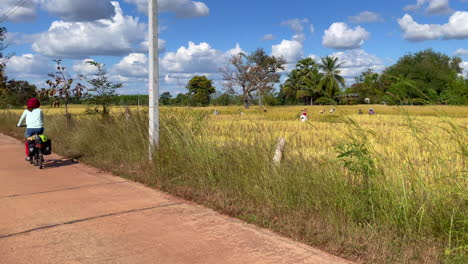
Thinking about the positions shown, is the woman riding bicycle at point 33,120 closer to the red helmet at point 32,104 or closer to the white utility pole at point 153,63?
the red helmet at point 32,104

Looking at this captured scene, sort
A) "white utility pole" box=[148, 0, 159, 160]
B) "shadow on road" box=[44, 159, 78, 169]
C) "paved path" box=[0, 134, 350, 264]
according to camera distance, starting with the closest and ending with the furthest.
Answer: "paved path" box=[0, 134, 350, 264]
"white utility pole" box=[148, 0, 159, 160]
"shadow on road" box=[44, 159, 78, 169]

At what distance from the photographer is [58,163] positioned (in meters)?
11.0

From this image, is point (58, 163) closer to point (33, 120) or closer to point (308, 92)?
point (33, 120)

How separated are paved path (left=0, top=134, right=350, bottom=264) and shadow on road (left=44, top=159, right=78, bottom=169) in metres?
2.89

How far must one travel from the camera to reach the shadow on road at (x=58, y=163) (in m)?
10.7

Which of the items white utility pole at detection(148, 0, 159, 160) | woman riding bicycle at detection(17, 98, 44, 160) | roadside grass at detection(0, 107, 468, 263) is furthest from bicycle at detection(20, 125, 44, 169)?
white utility pole at detection(148, 0, 159, 160)

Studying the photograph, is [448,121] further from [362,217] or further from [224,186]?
[224,186]

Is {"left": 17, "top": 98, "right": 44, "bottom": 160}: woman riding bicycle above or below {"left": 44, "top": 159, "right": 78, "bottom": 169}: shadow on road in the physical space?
above

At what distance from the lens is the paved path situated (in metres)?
4.31

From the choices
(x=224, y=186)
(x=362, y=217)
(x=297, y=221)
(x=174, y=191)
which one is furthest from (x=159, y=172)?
(x=362, y=217)

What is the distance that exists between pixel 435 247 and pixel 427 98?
1953 millimetres

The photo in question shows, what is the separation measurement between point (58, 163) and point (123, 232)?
680cm

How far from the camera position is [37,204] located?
21.3 feet

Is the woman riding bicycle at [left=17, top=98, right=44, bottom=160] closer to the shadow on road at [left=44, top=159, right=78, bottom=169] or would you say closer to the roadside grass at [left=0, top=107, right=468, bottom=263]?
the shadow on road at [left=44, top=159, right=78, bottom=169]
